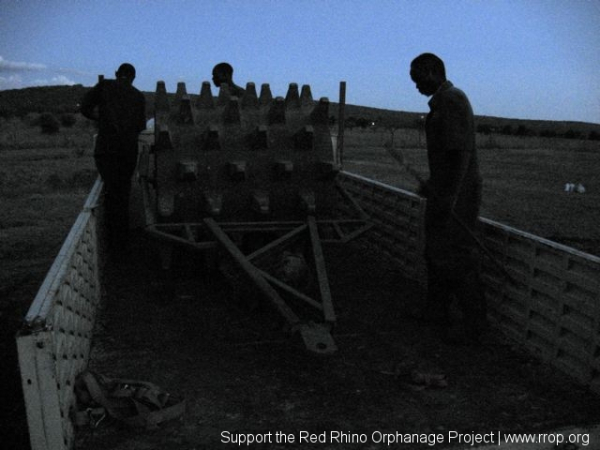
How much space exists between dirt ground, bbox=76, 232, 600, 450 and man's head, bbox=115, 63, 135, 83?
8.40ft

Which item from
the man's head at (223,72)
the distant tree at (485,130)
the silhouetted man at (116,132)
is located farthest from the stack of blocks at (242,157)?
the distant tree at (485,130)

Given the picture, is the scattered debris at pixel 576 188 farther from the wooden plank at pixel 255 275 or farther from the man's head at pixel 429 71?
the wooden plank at pixel 255 275

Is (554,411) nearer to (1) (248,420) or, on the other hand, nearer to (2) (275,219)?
(1) (248,420)

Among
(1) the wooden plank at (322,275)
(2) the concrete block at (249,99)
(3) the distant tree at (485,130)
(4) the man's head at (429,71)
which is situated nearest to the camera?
(1) the wooden plank at (322,275)

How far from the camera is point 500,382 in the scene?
4.23 metres

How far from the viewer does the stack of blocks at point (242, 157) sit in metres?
6.21

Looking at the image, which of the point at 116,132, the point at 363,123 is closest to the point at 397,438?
the point at 116,132

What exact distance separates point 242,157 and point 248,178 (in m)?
0.23

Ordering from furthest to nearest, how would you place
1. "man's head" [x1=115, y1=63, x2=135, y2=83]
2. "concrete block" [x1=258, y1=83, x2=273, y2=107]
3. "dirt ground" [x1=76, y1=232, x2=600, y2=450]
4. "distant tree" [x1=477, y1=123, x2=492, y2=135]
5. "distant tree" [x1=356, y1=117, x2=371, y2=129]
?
"distant tree" [x1=477, y1=123, x2=492, y2=135] → "distant tree" [x1=356, y1=117, x2=371, y2=129] → "man's head" [x1=115, y1=63, x2=135, y2=83] → "concrete block" [x1=258, y1=83, x2=273, y2=107] → "dirt ground" [x1=76, y1=232, x2=600, y2=450]

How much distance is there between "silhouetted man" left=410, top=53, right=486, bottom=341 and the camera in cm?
468

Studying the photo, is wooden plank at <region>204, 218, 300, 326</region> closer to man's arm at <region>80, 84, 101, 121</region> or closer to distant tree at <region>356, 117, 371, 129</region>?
man's arm at <region>80, 84, 101, 121</region>

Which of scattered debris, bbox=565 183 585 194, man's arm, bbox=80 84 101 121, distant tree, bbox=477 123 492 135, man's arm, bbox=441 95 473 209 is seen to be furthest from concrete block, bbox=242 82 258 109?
distant tree, bbox=477 123 492 135

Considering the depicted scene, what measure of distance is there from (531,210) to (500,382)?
9.69 metres

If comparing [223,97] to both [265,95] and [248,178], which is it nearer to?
[265,95]
